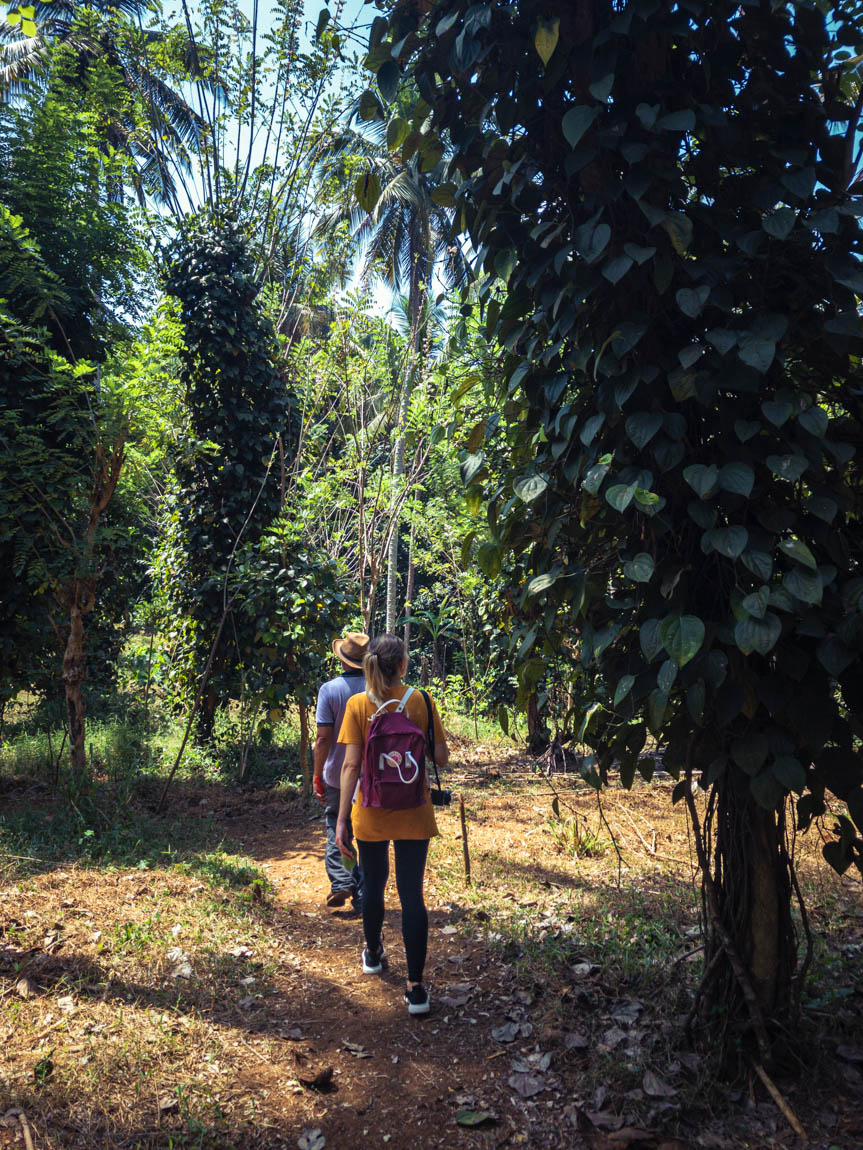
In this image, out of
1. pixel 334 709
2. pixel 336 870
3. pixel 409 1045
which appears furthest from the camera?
pixel 336 870

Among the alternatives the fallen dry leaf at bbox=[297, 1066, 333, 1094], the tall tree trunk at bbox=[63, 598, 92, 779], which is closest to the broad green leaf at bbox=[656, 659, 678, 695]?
the fallen dry leaf at bbox=[297, 1066, 333, 1094]

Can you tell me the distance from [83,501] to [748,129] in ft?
19.9

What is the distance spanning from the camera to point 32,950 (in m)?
3.86

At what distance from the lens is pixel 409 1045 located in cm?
337

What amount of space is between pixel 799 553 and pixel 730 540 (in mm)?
180

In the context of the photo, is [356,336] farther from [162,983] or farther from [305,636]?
[162,983]

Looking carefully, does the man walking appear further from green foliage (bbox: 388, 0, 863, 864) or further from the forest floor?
green foliage (bbox: 388, 0, 863, 864)

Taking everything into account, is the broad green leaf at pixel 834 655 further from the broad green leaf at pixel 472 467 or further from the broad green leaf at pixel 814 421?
the broad green leaf at pixel 472 467

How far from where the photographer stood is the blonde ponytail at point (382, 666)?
146 inches

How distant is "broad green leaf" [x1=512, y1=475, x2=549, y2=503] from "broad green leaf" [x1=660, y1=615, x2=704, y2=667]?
59cm

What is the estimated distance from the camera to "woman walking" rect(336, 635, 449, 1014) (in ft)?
11.6

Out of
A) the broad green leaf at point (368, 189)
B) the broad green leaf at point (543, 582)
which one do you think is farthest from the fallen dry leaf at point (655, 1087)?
the broad green leaf at point (368, 189)

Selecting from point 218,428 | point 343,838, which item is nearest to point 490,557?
point 343,838

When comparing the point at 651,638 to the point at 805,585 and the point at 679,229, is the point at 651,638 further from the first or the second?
the point at 679,229
